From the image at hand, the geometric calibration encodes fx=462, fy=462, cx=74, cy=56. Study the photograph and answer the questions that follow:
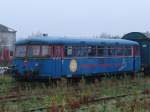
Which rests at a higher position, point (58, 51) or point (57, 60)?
point (58, 51)

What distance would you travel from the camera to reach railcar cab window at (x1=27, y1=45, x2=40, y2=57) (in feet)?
67.1

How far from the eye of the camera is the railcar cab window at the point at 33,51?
2045cm

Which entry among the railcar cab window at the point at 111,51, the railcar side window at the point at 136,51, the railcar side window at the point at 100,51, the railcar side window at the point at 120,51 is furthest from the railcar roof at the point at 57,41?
the railcar side window at the point at 136,51

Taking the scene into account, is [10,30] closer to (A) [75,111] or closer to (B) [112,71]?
(B) [112,71]

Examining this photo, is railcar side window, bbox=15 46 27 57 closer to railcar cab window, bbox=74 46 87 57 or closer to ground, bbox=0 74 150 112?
ground, bbox=0 74 150 112

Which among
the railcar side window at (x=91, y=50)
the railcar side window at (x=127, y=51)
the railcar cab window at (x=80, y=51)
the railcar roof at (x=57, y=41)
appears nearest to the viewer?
the railcar roof at (x=57, y=41)

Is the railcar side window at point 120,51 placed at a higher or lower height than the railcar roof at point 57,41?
lower

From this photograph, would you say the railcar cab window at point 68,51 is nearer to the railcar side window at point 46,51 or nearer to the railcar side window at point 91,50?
Answer: the railcar side window at point 46,51

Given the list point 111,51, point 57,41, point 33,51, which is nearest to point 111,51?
point 111,51

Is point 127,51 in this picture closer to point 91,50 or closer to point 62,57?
point 91,50

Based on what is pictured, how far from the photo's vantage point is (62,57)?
2045cm

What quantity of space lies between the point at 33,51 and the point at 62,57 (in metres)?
1.33

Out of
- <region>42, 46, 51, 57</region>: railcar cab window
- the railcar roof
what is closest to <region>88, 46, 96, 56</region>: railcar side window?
the railcar roof

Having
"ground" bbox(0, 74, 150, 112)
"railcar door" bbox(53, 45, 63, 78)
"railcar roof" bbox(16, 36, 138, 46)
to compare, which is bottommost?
"ground" bbox(0, 74, 150, 112)
